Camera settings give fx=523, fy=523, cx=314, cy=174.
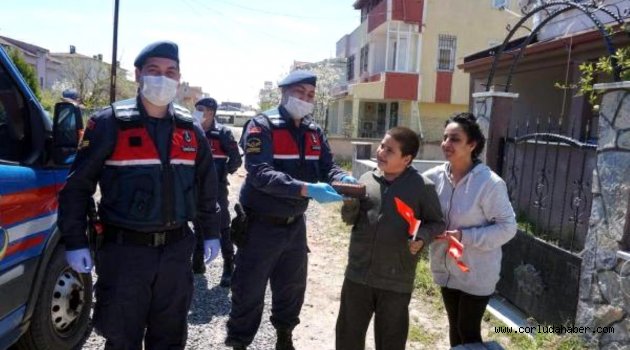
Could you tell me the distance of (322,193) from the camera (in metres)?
3.04

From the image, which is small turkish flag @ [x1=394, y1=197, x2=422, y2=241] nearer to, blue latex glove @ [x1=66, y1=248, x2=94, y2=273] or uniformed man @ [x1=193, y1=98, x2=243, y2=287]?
blue latex glove @ [x1=66, y1=248, x2=94, y2=273]

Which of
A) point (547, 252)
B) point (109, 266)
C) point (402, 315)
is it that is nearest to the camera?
point (109, 266)

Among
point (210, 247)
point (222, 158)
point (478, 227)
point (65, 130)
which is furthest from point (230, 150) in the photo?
point (478, 227)

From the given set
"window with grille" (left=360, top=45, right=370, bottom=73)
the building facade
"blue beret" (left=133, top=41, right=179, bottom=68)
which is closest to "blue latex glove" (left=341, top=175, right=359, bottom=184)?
"blue beret" (left=133, top=41, right=179, bottom=68)

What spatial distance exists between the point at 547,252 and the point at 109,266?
11.0ft

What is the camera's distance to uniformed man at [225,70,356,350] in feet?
11.1

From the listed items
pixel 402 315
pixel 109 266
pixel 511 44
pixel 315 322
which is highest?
pixel 511 44

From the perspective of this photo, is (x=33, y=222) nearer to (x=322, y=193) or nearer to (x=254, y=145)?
(x=254, y=145)

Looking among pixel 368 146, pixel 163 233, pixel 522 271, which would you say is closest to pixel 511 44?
pixel 368 146

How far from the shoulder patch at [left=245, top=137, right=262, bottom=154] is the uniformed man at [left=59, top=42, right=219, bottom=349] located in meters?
0.55

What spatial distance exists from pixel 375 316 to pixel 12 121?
8.11ft

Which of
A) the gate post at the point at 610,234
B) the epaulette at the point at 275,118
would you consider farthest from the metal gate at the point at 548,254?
the epaulette at the point at 275,118

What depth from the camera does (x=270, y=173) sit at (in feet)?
10.5

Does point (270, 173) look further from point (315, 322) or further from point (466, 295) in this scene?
point (315, 322)
